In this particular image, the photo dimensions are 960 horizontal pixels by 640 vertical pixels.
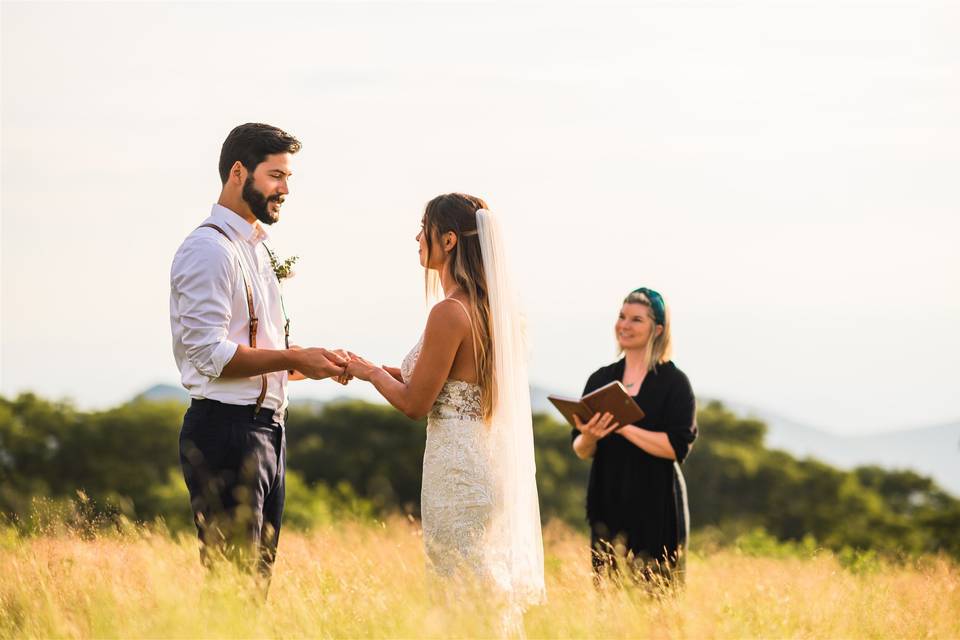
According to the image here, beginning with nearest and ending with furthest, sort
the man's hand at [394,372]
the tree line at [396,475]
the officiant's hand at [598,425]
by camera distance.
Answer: the man's hand at [394,372]
the officiant's hand at [598,425]
the tree line at [396,475]

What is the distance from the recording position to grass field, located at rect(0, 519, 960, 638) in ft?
16.6

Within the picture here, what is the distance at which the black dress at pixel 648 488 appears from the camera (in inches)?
284

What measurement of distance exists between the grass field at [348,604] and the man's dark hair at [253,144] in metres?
2.10

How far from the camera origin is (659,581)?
22.1ft

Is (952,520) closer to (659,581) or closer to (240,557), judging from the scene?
(659,581)

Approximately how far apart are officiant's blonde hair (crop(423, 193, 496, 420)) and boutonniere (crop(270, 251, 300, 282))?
997mm

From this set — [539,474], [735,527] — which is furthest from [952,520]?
[539,474]

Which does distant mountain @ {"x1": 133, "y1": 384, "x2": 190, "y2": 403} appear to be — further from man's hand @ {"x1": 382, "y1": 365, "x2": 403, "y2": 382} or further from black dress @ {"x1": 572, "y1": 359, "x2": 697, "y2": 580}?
man's hand @ {"x1": 382, "y1": 365, "x2": 403, "y2": 382}

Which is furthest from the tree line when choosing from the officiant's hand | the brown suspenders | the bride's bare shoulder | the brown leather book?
the bride's bare shoulder

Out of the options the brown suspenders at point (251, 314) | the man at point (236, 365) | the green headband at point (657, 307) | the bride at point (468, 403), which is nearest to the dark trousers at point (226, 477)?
the man at point (236, 365)

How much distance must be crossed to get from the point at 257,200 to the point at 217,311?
0.71 meters

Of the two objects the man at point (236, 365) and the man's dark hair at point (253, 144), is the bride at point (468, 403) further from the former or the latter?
the man's dark hair at point (253, 144)

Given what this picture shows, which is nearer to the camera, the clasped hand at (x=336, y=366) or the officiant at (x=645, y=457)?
the clasped hand at (x=336, y=366)

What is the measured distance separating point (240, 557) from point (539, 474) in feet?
55.9
